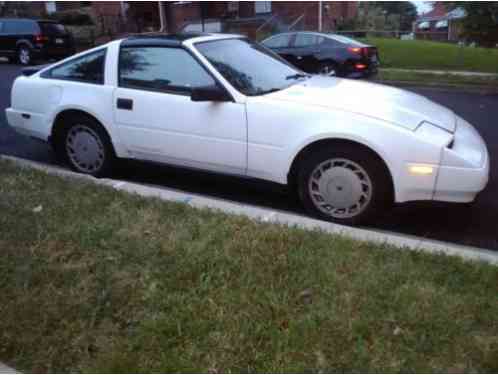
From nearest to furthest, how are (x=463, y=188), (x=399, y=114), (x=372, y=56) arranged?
(x=463, y=188) → (x=399, y=114) → (x=372, y=56)

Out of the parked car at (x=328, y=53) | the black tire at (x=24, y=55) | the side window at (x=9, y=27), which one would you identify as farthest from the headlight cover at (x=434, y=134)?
the side window at (x=9, y=27)

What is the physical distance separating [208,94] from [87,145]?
165 cm

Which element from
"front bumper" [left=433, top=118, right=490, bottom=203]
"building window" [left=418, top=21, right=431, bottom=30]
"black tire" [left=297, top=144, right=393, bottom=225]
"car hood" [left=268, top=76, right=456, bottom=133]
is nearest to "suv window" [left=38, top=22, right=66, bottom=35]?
"car hood" [left=268, top=76, right=456, bottom=133]

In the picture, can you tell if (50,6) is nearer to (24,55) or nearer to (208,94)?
(24,55)

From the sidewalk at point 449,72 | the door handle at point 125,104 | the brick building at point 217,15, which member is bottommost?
the sidewalk at point 449,72

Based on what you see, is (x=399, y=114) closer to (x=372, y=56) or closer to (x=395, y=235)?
(x=395, y=235)

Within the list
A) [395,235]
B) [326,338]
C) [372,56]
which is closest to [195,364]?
[326,338]

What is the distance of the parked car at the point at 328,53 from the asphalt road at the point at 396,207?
5434 mm

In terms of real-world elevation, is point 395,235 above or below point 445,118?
below

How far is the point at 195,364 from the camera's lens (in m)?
2.37

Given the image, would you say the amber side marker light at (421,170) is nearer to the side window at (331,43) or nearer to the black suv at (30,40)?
the side window at (331,43)

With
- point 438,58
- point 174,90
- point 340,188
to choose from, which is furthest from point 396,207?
point 438,58

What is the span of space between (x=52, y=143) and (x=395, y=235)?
3.63 m

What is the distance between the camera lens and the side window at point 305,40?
12719 millimetres
